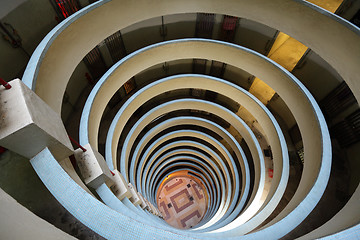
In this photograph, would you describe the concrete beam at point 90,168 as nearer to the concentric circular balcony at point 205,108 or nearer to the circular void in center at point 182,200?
the concentric circular balcony at point 205,108

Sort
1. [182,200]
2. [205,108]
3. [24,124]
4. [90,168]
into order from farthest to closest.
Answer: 1. [182,200]
2. [205,108]
3. [90,168]
4. [24,124]

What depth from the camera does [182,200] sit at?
2408 cm

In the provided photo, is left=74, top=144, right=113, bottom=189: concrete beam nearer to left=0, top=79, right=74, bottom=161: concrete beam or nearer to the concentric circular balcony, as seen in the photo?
the concentric circular balcony

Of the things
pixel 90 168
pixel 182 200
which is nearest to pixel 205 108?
pixel 90 168

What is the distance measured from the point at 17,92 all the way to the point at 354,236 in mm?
6575

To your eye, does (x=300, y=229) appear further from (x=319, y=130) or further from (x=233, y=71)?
(x=233, y=71)

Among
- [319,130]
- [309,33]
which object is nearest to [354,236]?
[319,130]

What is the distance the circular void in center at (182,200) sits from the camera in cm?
2236

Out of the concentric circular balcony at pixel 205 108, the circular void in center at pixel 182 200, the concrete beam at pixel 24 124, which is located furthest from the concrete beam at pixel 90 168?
the circular void in center at pixel 182 200

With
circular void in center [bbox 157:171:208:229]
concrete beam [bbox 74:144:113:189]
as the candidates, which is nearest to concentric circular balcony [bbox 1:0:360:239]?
concrete beam [bbox 74:144:113:189]

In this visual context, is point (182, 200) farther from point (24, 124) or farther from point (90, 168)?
point (24, 124)

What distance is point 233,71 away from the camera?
13398 mm

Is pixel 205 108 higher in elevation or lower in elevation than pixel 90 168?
lower

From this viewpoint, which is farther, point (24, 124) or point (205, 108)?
point (205, 108)
